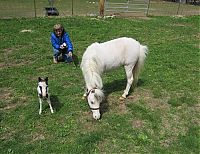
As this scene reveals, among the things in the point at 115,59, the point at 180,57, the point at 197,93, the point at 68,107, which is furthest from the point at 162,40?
the point at 68,107

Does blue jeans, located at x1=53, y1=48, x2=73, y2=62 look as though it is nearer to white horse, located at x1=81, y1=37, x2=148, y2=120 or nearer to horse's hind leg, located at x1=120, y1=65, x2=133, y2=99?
white horse, located at x1=81, y1=37, x2=148, y2=120

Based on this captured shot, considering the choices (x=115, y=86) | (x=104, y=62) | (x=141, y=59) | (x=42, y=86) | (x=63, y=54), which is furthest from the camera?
(x=63, y=54)

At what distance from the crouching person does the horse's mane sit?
9.17ft

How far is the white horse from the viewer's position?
208 inches

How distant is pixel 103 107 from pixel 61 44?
3.46m

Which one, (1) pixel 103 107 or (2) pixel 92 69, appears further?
(1) pixel 103 107

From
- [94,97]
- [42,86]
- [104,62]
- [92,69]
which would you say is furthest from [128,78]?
[42,86]

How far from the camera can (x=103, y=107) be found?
609 centimetres

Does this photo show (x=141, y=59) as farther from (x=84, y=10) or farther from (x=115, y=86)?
(x=84, y=10)

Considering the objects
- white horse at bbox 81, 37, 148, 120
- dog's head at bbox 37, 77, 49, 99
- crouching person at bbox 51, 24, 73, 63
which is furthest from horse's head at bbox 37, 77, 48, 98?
crouching person at bbox 51, 24, 73, 63

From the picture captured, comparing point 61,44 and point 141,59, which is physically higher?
point 141,59

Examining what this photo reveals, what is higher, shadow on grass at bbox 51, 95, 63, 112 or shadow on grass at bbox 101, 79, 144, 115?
shadow on grass at bbox 101, 79, 144, 115

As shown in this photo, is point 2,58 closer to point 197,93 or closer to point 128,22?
point 197,93

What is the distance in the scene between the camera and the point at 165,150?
15.7 feet
